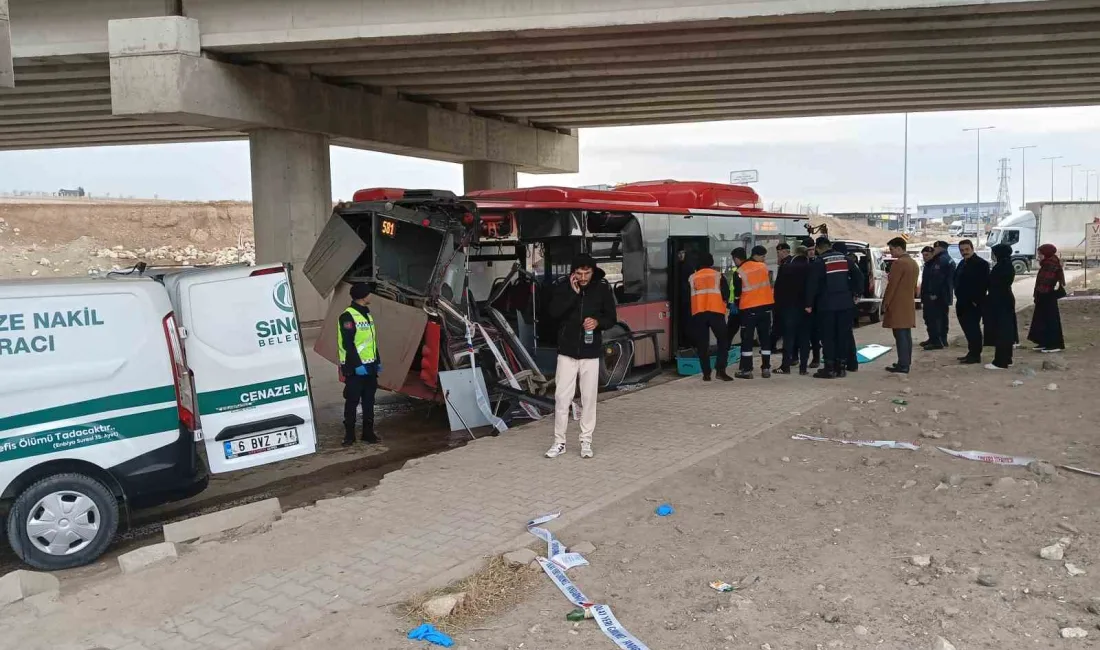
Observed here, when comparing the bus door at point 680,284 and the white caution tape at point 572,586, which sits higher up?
the bus door at point 680,284

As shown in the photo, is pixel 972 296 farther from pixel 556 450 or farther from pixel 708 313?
pixel 556 450

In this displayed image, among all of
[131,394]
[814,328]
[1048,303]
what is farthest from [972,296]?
[131,394]

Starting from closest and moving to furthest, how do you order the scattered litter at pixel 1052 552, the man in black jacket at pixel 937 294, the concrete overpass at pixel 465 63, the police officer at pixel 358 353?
the scattered litter at pixel 1052 552
the police officer at pixel 358 353
the man in black jacket at pixel 937 294
the concrete overpass at pixel 465 63

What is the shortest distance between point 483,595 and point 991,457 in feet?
14.7

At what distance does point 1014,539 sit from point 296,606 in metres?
4.17

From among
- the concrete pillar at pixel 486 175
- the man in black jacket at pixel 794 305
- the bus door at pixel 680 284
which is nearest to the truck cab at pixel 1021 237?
the concrete pillar at pixel 486 175

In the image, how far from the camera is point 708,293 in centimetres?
1052

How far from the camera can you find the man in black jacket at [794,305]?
416 inches

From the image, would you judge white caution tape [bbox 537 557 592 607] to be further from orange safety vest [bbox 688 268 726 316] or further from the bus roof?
orange safety vest [bbox 688 268 726 316]

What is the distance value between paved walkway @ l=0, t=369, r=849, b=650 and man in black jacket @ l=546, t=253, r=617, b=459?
302 millimetres

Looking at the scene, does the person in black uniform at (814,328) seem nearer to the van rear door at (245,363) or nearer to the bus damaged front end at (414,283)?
the bus damaged front end at (414,283)

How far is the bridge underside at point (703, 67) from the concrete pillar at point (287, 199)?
5.40ft

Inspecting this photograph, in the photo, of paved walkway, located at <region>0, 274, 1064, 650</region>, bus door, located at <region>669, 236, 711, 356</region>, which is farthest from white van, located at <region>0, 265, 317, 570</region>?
bus door, located at <region>669, 236, 711, 356</region>

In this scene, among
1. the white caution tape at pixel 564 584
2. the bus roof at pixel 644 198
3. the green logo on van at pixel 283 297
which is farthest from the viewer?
Answer: the bus roof at pixel 644 198
